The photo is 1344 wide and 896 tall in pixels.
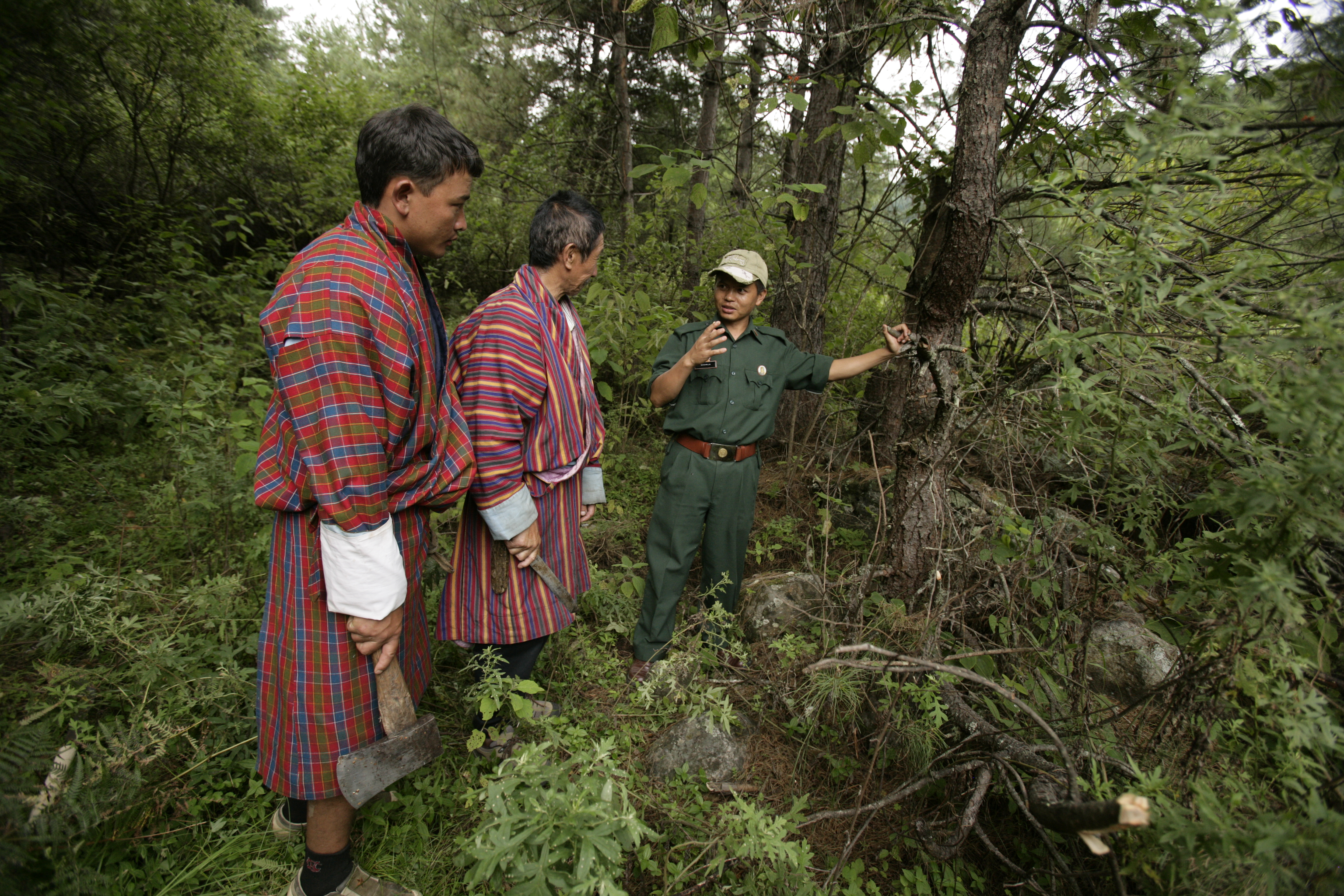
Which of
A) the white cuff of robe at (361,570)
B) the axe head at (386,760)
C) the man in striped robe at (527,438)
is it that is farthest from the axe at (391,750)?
the man in striped robe at (527,438)

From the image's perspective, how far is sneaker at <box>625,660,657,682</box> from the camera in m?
2.72

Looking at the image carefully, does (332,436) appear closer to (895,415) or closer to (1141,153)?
(1141,153)

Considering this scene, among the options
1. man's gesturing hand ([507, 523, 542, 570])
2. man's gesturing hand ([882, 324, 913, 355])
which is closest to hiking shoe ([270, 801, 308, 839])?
man's gesturing hand ([507, 523, 542, 570])

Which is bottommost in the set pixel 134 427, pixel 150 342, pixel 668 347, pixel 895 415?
pixel 134 427

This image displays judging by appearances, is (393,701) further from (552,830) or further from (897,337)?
(897,337)

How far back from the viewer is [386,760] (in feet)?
5.26

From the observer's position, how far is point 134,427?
4332mm

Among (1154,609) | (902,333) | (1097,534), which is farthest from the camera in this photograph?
(1154,609)

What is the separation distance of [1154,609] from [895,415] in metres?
1.48

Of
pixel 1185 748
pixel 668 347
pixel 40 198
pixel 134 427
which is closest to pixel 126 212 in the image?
pixel 40 198

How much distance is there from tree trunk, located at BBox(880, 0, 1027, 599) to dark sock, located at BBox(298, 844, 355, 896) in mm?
2177

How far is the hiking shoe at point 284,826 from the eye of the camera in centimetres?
189

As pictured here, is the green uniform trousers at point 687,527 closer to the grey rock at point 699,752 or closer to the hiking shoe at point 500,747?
the grey rock at point 699,752

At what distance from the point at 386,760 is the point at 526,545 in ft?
2.44
